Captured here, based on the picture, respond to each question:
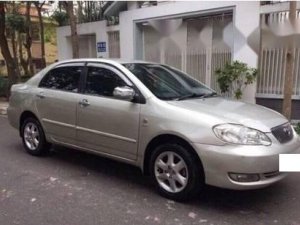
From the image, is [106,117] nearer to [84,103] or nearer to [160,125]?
[84,103]

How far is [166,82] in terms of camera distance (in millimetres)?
4762

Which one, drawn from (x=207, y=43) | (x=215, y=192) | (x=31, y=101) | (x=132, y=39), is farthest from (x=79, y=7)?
(x=215, y=192)

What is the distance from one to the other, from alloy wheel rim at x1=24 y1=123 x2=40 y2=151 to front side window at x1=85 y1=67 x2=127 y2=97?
139cm

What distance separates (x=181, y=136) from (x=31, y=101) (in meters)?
2.92

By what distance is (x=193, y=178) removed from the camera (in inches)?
152

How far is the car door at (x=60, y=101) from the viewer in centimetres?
514

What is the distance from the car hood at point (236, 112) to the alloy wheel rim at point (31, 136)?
2640 mm

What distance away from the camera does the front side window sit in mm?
4711

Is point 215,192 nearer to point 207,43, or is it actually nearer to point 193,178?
point 193,178

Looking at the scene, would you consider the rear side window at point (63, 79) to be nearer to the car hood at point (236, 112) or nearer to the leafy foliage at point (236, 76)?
the car hood at point (236, 112)

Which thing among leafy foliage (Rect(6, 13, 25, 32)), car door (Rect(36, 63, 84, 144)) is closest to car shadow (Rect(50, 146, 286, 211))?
car door (Rect(36, 63, 84, 144))

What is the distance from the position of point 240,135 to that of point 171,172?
894mm

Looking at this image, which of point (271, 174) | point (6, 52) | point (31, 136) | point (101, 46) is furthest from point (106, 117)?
point (6, 52)

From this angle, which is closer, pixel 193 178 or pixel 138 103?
pixel 193 178
